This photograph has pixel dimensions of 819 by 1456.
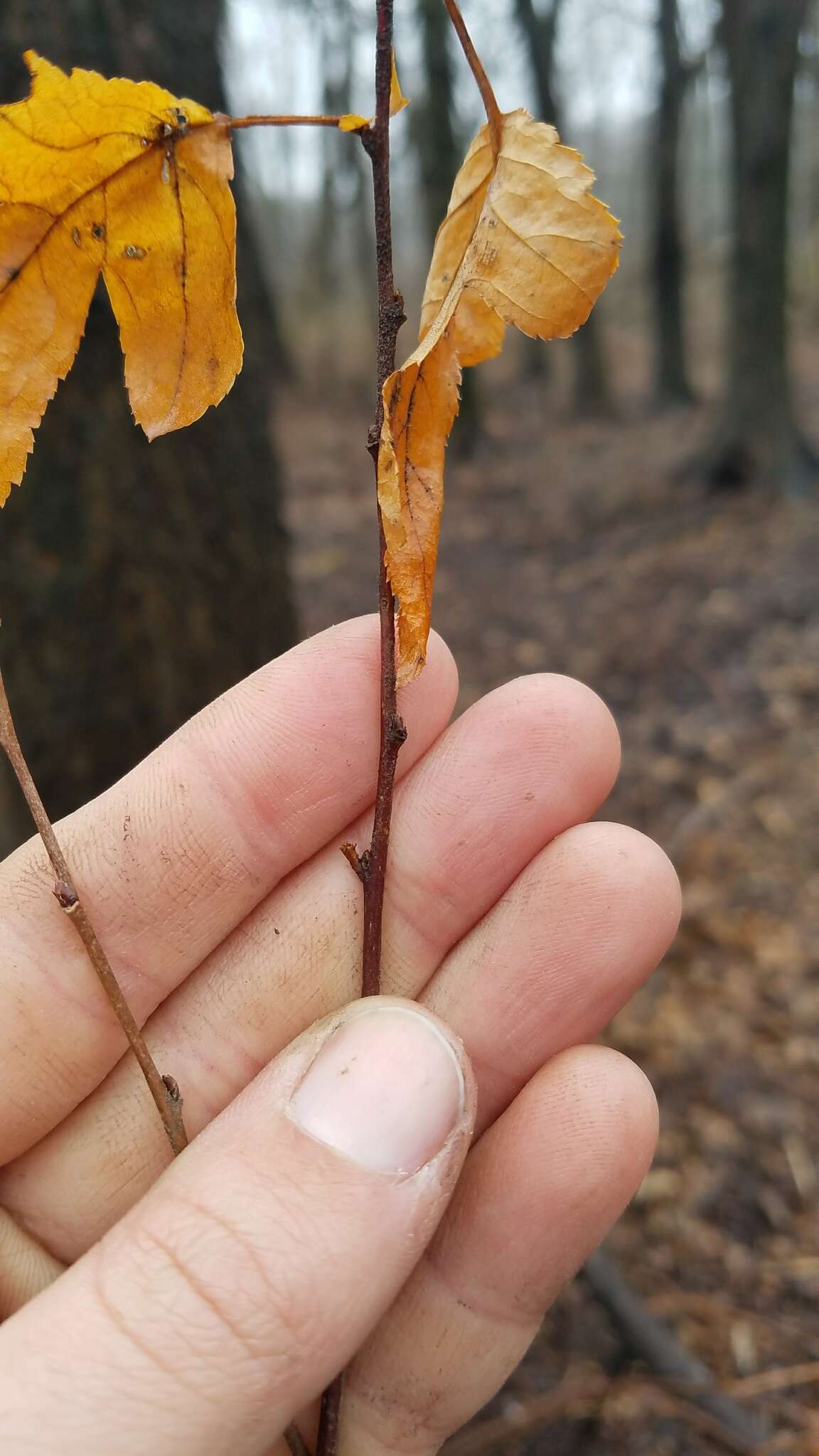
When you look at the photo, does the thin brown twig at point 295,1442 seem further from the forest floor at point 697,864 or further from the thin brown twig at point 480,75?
the thin brown twig at point 480,75

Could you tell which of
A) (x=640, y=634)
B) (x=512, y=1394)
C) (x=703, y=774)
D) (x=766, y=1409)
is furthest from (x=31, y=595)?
(x=640, y=634)

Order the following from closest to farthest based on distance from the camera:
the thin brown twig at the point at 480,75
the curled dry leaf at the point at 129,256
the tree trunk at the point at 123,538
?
the thin brown twig at the point at 480,75 < the curled dry leaf at the point at 129,256 < the tree trunk at the point at 123,538

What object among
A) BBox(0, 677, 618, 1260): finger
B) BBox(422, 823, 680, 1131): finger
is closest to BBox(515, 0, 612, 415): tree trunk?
BBox(0, 677, 618, 1260): finger

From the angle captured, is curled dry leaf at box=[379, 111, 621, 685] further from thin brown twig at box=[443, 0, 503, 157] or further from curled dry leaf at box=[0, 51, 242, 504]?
curled dry leaf at box=[0, 51, 242, 504]

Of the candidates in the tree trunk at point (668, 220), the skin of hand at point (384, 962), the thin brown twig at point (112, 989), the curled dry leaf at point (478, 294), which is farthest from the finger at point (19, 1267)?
the tree trunk at point (668, 220)

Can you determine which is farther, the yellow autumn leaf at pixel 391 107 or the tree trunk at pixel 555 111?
the tree trunk at pixel 555 111

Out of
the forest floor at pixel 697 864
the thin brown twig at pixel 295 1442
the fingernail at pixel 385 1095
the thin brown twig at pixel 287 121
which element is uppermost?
the thin brown twig at pixel 287 121
